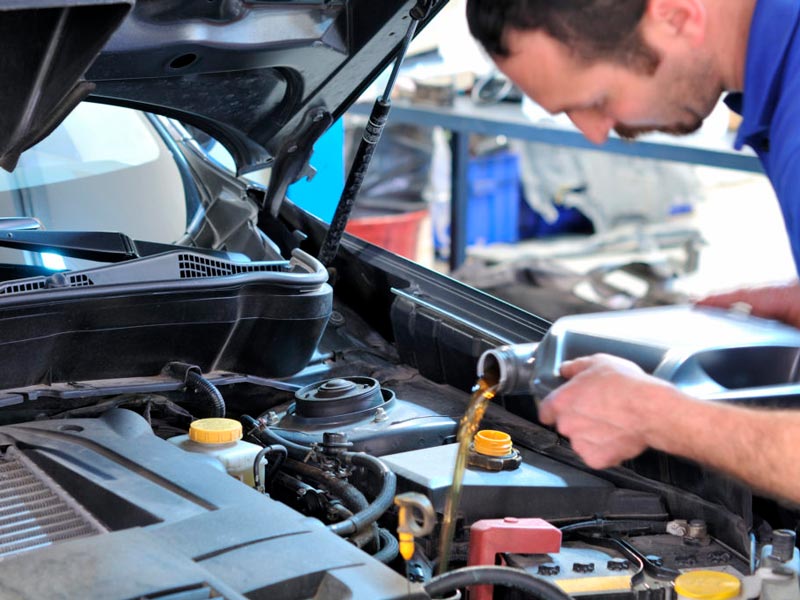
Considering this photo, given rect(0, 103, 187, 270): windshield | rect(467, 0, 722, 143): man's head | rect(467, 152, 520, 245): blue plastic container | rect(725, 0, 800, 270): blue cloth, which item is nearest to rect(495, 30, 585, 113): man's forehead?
rect(467, 0, 722, 143): man's head

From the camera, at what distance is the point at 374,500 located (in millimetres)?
1482

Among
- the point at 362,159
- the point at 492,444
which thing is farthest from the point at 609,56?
the point at 362,159

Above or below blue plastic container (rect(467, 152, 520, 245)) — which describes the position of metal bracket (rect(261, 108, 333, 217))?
above

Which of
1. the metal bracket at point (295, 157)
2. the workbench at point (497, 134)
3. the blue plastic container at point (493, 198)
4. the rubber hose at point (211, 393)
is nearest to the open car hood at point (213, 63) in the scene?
the metal bracket at point (295, 157)

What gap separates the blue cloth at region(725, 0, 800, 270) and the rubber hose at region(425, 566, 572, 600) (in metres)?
0.47

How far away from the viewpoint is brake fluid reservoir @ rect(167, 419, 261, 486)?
153 centimetres

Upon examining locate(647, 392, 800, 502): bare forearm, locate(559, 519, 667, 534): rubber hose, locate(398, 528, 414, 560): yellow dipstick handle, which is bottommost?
locate(559, 519, 667, 534): rubber hose

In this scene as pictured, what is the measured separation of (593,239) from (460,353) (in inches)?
171

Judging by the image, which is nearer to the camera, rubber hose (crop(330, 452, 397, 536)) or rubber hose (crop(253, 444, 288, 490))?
rubber hose (crop(330, 452, 397, 536))

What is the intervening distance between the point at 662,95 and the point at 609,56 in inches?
3.3

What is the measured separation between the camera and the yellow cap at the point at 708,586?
1.28 meters

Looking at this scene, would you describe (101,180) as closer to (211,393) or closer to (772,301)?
(211,393)

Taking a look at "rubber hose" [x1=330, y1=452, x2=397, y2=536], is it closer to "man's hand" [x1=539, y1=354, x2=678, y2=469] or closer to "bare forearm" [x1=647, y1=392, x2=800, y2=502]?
"man's hand" [x1=539, y1=354, x2=678, y2=469]

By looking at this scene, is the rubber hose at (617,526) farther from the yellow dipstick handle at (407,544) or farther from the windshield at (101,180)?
the windshield at (101,180)
